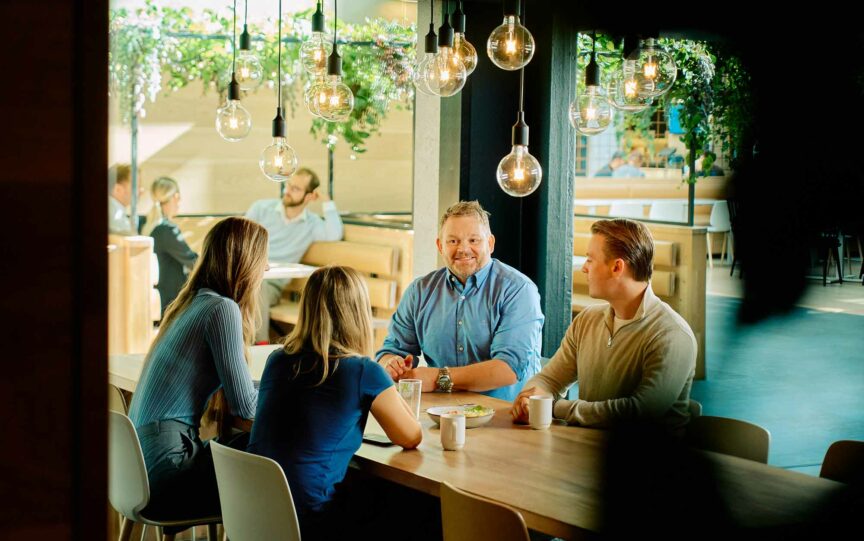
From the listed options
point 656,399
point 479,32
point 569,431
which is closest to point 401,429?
point 569,431

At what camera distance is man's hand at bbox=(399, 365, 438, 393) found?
2.90 m

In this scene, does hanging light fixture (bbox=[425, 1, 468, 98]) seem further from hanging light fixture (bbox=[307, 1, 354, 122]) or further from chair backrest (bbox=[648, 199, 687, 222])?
chair backrest (bbox=[648, 199, 687, 222])

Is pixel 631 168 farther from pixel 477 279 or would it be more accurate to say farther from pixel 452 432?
pixel 477 279

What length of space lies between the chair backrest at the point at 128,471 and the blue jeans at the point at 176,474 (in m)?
0.06

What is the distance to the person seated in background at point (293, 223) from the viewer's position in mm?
7185

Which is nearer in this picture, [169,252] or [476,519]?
[476,519]

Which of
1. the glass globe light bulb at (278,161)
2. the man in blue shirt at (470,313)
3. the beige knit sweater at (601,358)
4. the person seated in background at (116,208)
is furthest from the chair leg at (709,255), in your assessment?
the glass globe light bulb at (278,161)

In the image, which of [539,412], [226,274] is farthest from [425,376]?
[226,274]

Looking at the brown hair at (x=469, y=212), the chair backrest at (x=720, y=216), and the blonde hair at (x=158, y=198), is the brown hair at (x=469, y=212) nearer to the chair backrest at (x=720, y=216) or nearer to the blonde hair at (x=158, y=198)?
the chair backrest at (x=720, y=216)

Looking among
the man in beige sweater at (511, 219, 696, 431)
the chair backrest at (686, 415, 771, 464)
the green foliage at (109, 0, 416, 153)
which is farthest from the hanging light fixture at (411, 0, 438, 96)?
the green foliage at (109, 0, 416, 153)

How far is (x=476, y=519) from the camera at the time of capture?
1.75m

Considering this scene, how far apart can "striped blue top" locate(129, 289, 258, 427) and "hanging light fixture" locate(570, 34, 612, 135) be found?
107 cm

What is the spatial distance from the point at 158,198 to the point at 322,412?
4.09 metres
